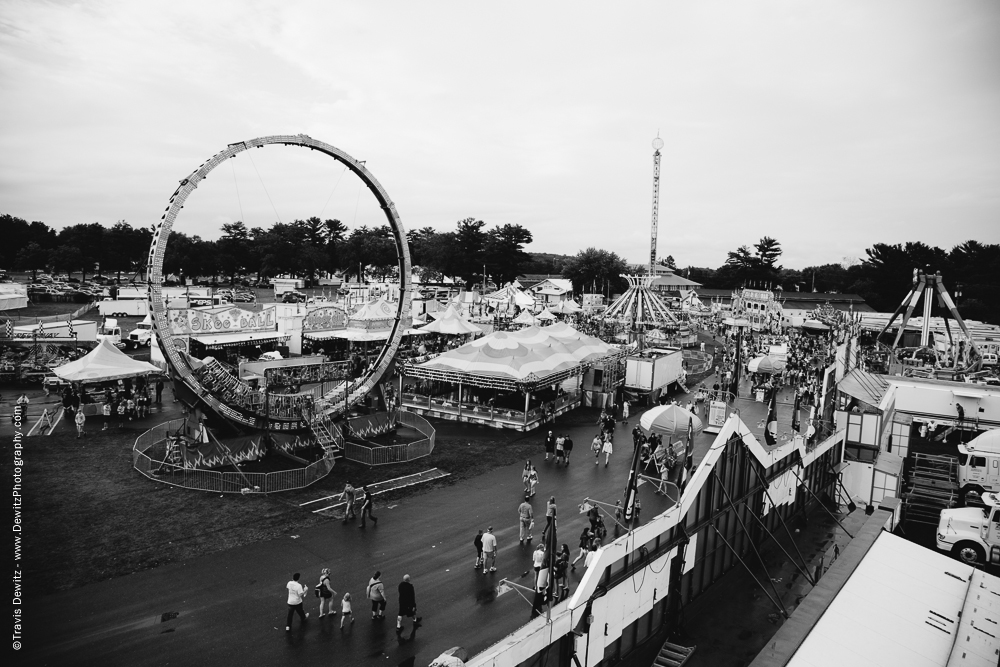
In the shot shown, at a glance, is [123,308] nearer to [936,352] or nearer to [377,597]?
[377,597]

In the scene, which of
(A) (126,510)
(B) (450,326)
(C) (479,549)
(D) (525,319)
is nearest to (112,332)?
(B) (450,326)

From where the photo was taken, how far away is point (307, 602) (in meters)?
11.1

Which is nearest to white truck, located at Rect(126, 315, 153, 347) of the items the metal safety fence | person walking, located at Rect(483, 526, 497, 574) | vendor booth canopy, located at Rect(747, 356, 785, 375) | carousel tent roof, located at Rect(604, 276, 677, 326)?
the metal safety fence

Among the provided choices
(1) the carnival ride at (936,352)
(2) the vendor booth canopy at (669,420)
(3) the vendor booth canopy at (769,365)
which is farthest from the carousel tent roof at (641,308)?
(2) the vendor booth canopy at (669,420)

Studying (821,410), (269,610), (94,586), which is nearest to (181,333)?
(94,586)

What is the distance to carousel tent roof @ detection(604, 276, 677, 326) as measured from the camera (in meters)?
59.2

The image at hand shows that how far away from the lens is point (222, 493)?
16219mm

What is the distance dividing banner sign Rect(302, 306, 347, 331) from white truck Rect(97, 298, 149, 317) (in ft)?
74.1

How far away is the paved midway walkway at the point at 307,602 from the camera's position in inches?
374

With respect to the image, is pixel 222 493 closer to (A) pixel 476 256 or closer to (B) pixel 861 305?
(A) pixel 476 256

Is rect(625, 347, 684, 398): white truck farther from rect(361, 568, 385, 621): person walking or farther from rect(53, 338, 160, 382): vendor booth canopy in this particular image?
rect(361, 568, 385, 621): person walking

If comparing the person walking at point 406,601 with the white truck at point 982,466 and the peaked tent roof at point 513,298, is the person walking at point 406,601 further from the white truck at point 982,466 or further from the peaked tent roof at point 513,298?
the peaked tent roof at point 513,298

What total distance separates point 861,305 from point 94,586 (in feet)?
352

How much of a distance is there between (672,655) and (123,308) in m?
55.3
